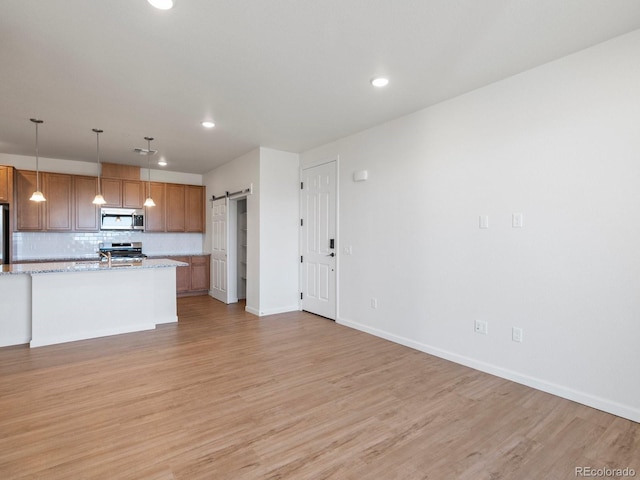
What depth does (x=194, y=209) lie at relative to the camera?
7297 mm

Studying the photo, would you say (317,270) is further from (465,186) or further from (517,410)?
(517,410)

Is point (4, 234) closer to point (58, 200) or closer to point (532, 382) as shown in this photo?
point (58, 200)

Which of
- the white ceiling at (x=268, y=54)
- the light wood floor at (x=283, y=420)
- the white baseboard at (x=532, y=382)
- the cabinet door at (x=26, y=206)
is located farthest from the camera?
the cabinet door at (x=26, y=206)

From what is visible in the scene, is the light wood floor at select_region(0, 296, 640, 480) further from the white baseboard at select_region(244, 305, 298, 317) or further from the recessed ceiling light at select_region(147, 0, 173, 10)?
the recessed ceiling light at select_region(147, 0, 173, 10)

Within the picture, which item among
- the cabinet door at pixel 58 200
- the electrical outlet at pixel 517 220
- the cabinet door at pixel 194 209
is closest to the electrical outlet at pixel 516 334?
the electrical outlet at pixel 517 220

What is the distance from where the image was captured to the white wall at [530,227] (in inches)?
94.8

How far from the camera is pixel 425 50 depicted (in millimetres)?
2555

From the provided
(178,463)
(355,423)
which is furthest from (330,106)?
(178,463)

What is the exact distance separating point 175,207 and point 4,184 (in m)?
2.64

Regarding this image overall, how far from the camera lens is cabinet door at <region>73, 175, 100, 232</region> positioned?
19.9 feet

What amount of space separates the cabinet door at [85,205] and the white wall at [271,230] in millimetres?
2924

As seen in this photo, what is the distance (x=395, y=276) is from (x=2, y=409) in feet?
12.2

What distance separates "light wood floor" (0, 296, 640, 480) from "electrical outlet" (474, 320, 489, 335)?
39cm

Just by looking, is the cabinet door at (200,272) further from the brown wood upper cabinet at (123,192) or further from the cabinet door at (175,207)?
the brown wood upper cabinet at (123,192)
